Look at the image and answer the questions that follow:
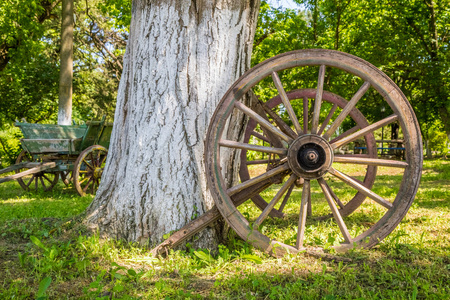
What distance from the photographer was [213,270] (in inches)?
105

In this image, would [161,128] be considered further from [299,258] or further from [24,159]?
[24,159]

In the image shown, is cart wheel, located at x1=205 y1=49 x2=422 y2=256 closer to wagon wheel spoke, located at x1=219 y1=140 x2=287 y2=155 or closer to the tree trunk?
wagon wheel spoke, located at x1=219 y1=140 x2=287 y2=155

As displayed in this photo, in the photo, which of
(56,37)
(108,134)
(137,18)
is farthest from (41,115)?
(137,18)

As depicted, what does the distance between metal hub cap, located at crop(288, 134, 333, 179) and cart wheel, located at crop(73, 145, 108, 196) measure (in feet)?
18.1

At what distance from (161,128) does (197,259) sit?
1.16 metres

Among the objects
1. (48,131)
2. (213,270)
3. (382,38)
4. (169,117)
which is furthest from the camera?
(382,38)

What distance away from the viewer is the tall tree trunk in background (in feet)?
35.6

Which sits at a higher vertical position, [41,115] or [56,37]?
[56,37]

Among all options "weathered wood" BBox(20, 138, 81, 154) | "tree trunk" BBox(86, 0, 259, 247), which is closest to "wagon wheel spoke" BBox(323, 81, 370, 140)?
"tree trunk" BBox(86, 0, 259, 247)

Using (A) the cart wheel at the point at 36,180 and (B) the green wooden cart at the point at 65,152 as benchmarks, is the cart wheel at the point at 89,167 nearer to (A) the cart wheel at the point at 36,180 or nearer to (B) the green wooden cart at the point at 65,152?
(B) the green wooden cart at the point at 65,152

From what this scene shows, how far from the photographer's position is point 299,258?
2805mm

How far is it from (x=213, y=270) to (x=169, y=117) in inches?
53.0

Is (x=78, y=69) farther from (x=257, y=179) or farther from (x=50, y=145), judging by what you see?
(x=257, y=179)

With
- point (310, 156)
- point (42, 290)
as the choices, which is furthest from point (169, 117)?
point (42, 290)
